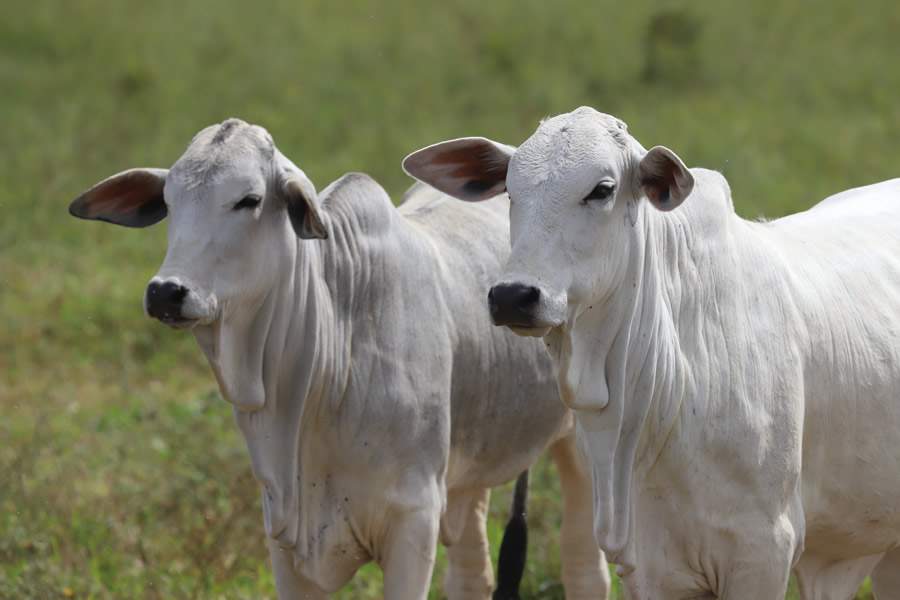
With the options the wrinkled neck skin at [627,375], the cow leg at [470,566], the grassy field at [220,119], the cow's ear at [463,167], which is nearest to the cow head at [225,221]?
the cow's ear at [463,167]

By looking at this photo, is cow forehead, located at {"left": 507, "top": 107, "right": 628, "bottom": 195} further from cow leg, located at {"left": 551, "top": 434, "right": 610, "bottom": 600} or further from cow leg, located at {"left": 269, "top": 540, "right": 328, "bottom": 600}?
cow leg, located at {"left": 551, "top": 434, "right": 610, "bottom": 600}

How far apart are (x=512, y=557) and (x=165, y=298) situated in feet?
6.46

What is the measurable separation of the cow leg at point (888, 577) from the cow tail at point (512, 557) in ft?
4.11

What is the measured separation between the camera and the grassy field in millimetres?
5898

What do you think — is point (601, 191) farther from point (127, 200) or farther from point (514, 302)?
point (127, 200)

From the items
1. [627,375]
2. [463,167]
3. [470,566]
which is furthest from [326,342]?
[470,566]

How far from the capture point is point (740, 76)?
13188 mm

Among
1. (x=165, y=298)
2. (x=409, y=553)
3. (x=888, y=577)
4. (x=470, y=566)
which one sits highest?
(x=165, y=298)

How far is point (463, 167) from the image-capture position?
374 cm

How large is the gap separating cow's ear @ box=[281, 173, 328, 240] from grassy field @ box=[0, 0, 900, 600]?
173cm

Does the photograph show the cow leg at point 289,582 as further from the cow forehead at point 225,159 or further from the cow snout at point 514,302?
the cow snout at point 514,302

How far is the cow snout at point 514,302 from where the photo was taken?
3180 mm

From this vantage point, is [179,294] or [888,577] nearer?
[179,294]

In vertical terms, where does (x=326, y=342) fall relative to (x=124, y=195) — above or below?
below
